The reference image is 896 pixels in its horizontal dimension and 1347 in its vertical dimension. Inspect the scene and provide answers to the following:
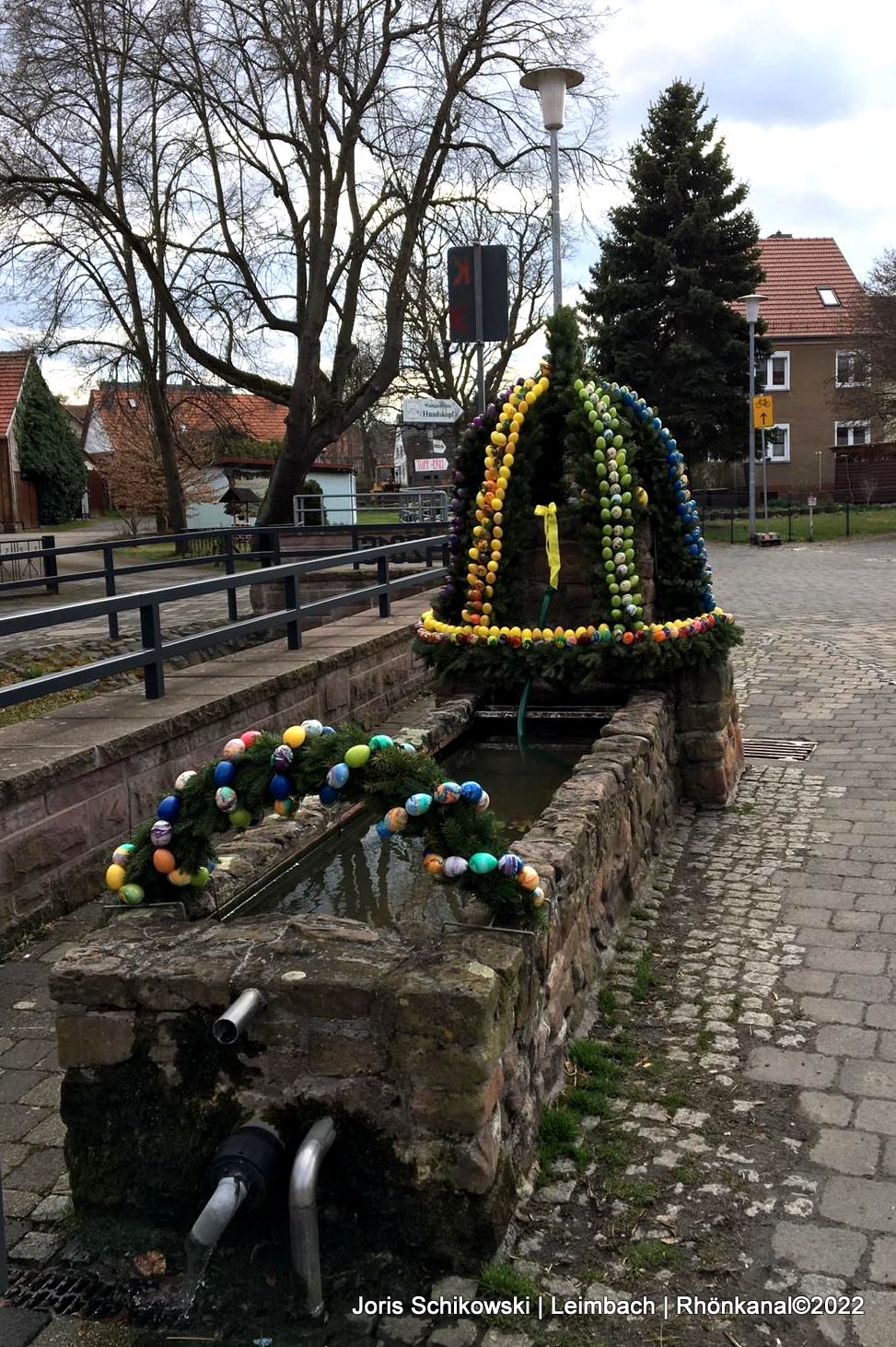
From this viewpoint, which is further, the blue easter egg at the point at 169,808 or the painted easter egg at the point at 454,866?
the blue easter egg at the point at 169,808

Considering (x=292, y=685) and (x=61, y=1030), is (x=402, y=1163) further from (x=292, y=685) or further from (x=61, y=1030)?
(x=292, y=685)

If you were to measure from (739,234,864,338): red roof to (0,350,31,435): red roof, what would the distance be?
2758 centimetres

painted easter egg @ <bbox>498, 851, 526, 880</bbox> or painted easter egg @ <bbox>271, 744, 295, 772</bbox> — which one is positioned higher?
painted easter egg @ <bbox>271, 744, 295, 772</bbox>

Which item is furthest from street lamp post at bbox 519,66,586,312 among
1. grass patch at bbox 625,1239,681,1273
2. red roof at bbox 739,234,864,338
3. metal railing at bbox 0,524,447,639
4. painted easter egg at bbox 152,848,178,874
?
red roof at bbox 739,234,864,338

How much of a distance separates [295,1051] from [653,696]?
4.16m

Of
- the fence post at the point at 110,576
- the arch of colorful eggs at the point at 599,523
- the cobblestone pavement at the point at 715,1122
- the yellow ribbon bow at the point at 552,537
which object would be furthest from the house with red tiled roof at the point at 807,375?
the cobblestone pavement at the point at 715,1122

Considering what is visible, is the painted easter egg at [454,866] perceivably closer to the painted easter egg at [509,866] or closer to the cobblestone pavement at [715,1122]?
the painted easter egg at [509,866]

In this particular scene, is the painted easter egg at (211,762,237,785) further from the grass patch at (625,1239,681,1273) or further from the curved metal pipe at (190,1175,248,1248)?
the grass patch at (625,1239,681,1273)

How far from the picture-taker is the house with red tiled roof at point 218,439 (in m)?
26.5

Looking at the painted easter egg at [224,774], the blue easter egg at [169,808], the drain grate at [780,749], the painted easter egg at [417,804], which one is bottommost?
the drain grate at [780,749]

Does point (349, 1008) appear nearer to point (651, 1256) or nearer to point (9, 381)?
point (651, 1256)

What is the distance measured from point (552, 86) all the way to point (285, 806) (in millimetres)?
11457

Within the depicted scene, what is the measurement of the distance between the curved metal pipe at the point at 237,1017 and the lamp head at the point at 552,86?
12010 millimetres

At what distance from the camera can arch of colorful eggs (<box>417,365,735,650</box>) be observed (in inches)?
258
